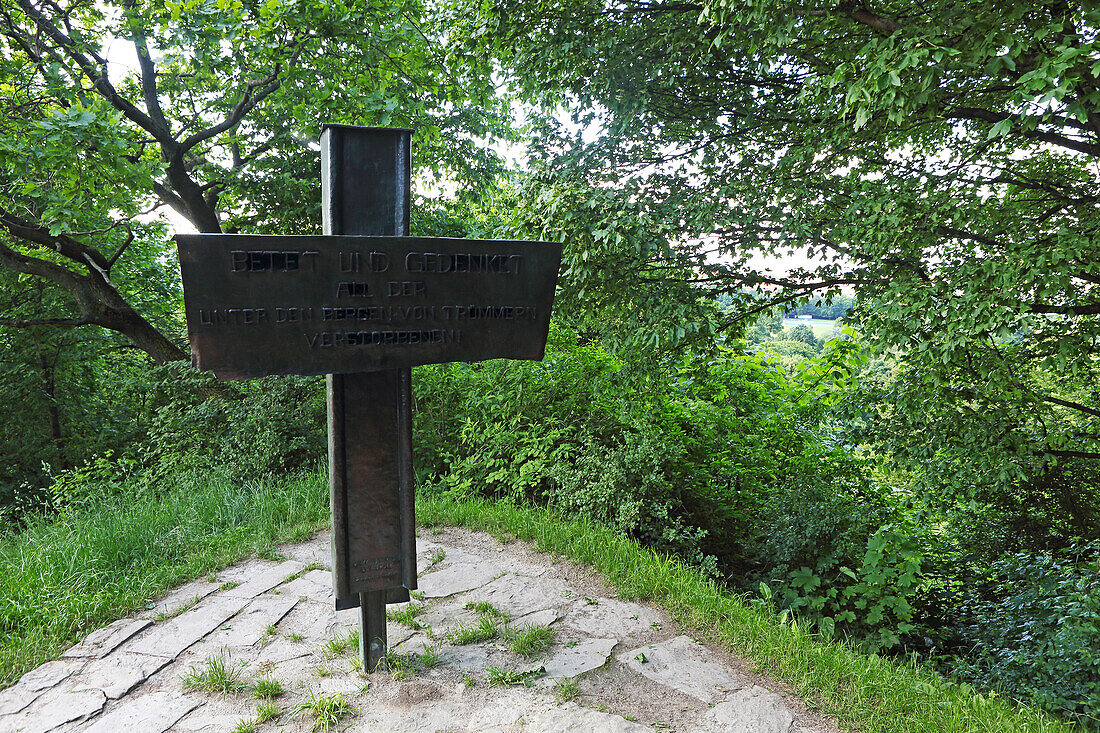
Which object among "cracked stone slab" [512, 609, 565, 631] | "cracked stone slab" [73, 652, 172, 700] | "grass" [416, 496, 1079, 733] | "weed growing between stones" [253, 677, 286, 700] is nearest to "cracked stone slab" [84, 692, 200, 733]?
"cracked stone slab" [73, 652, 172, 700]

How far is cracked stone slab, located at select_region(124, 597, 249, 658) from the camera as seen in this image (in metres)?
3.04

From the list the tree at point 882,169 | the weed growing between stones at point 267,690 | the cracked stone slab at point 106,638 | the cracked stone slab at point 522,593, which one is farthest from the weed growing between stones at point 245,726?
the tree at point 882,169

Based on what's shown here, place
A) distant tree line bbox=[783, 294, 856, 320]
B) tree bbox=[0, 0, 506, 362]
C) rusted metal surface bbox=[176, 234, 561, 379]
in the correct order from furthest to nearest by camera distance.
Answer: tree bbox=[0, 0, 506, 362] < distant tree line bbox=[783, 294, 856, 320] < rusted metal surface bbox=[176, 234, 561, 379]

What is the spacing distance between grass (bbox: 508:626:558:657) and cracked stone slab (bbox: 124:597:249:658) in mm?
1634

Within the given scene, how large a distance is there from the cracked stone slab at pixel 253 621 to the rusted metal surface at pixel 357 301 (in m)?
1.64

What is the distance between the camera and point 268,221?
8352 mm

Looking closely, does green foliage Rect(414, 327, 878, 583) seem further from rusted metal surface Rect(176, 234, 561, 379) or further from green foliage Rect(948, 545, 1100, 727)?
rusted metal surface Rect(176, 234, 561, 379)

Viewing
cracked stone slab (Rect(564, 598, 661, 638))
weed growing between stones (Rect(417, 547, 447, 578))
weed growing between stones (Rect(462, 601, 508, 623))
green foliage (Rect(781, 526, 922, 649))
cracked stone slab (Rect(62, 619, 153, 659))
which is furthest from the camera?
weed growing between stones (Rect(417, 547, 447, 578))

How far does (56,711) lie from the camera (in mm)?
2543

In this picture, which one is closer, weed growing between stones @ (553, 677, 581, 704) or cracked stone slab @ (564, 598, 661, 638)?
weed growing between stones @ (553, 677, 581, 704)

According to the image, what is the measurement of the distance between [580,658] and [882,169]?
401cm

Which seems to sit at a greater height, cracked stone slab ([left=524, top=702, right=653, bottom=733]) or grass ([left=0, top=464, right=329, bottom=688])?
grass ([left=0, top=464, right=329, bottom=688])

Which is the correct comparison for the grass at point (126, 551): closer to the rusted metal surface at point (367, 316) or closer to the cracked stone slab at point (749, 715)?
the rusted metal surface at point (367, 316)

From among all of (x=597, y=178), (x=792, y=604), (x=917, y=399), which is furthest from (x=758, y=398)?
(x=597, y=178)
